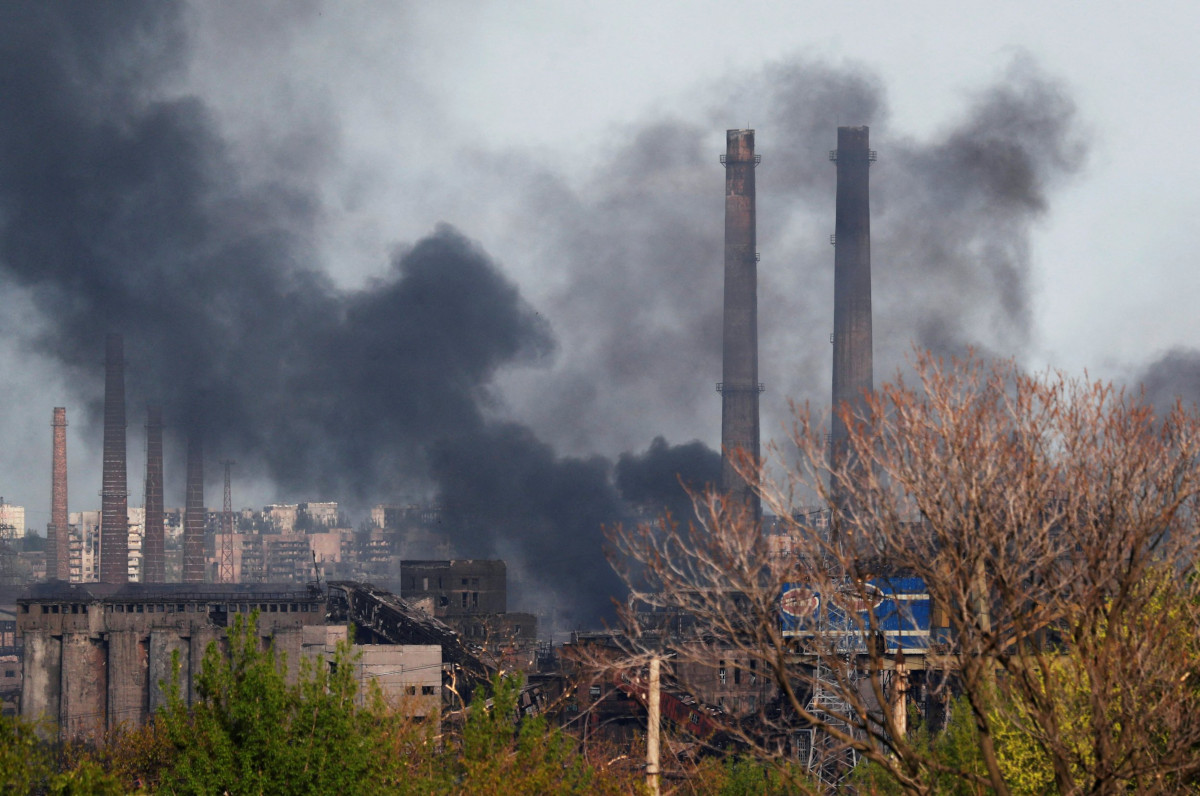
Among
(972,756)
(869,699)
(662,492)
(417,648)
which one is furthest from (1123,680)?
(662,492)

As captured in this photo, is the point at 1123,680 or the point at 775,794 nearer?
the point at 1123,680

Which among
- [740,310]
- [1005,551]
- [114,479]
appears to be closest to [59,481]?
[114,479]

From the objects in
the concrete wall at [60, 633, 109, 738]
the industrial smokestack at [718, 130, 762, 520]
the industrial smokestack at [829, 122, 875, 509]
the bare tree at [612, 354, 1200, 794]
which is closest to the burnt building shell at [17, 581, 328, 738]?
the concrete wall at [60, 633, 109, 738]

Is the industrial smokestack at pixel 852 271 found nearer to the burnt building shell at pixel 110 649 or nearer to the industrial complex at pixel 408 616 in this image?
the industrial complex at pixel 408 616

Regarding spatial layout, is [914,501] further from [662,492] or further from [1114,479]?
[662,492]

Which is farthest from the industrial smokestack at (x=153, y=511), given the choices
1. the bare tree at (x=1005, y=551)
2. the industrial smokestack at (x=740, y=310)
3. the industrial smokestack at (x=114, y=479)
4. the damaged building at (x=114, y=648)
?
the bare tree at (x=1005, y=551)

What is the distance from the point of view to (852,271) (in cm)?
10850

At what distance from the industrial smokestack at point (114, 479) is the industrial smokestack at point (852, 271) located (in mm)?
55278

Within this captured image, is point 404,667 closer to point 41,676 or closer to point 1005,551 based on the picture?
point 41,676

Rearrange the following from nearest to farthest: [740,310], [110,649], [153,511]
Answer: [110,649] → [740,310] → [153,511]

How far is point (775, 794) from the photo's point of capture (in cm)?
3675

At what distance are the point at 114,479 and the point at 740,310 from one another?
1993 inches

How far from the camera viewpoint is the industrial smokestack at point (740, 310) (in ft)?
351

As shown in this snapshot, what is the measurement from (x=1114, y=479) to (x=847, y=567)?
9.42ft
